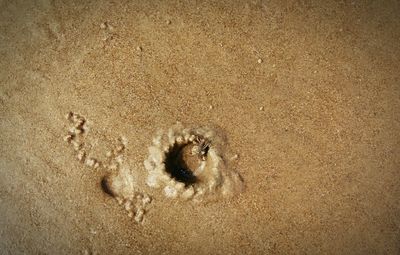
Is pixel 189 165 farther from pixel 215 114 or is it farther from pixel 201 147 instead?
pixel 215 114

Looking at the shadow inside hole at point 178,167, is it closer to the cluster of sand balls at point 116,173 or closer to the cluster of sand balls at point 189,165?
the cluster of sand balls at point 189,165

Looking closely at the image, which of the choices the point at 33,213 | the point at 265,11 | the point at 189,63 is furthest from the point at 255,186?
the point at 33,213

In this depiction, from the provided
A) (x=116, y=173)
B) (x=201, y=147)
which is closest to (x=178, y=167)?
(x=201, y=147)

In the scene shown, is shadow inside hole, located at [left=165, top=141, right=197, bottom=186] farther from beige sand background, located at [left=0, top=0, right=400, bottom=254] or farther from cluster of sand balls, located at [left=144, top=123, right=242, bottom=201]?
beige sand background, located at [left=0, top=0, right=400, bottom=254]

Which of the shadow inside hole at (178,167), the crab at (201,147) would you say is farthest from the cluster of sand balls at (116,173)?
the crab at (201,147)

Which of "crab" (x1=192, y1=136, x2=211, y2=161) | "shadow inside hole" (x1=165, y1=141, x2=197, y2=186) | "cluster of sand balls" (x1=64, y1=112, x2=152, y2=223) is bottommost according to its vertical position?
"cluster of sand balls" (x1=64, y1=112, x2=152, y2=223)

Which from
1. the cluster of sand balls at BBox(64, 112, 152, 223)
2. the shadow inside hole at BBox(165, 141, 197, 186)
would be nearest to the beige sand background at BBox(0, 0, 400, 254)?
the cluster of sand balls at BBox(64, 112, 152, 223)
